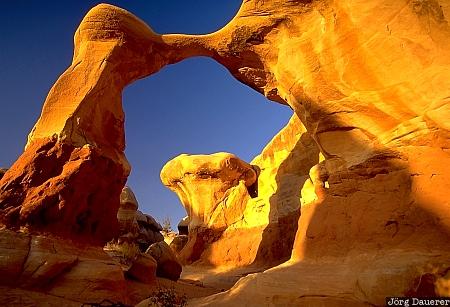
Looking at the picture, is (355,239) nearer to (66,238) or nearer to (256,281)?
(256,281)

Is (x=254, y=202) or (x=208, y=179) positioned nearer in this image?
(x=254, y=202)

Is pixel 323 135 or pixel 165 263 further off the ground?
pixel 323 135

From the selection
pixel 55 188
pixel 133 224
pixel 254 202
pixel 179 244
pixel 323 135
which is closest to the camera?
pixel 323 135

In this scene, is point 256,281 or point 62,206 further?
point 62,206

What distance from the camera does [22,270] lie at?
620 cm

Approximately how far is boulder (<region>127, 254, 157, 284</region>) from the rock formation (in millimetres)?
1351

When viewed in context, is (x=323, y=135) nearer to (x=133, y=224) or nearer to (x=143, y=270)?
(x=143, y=270)

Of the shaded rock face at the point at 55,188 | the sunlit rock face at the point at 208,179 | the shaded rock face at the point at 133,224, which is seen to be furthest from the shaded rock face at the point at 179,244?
the shaded rock face at the point at 55,188

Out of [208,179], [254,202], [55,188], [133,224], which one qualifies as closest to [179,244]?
[133,224]

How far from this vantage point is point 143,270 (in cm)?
950

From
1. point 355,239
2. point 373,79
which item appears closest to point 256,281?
point 355,239

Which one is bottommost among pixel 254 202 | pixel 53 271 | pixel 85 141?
pixel 53 271

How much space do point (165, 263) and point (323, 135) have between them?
274 inches

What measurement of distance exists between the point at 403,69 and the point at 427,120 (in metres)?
1.08
